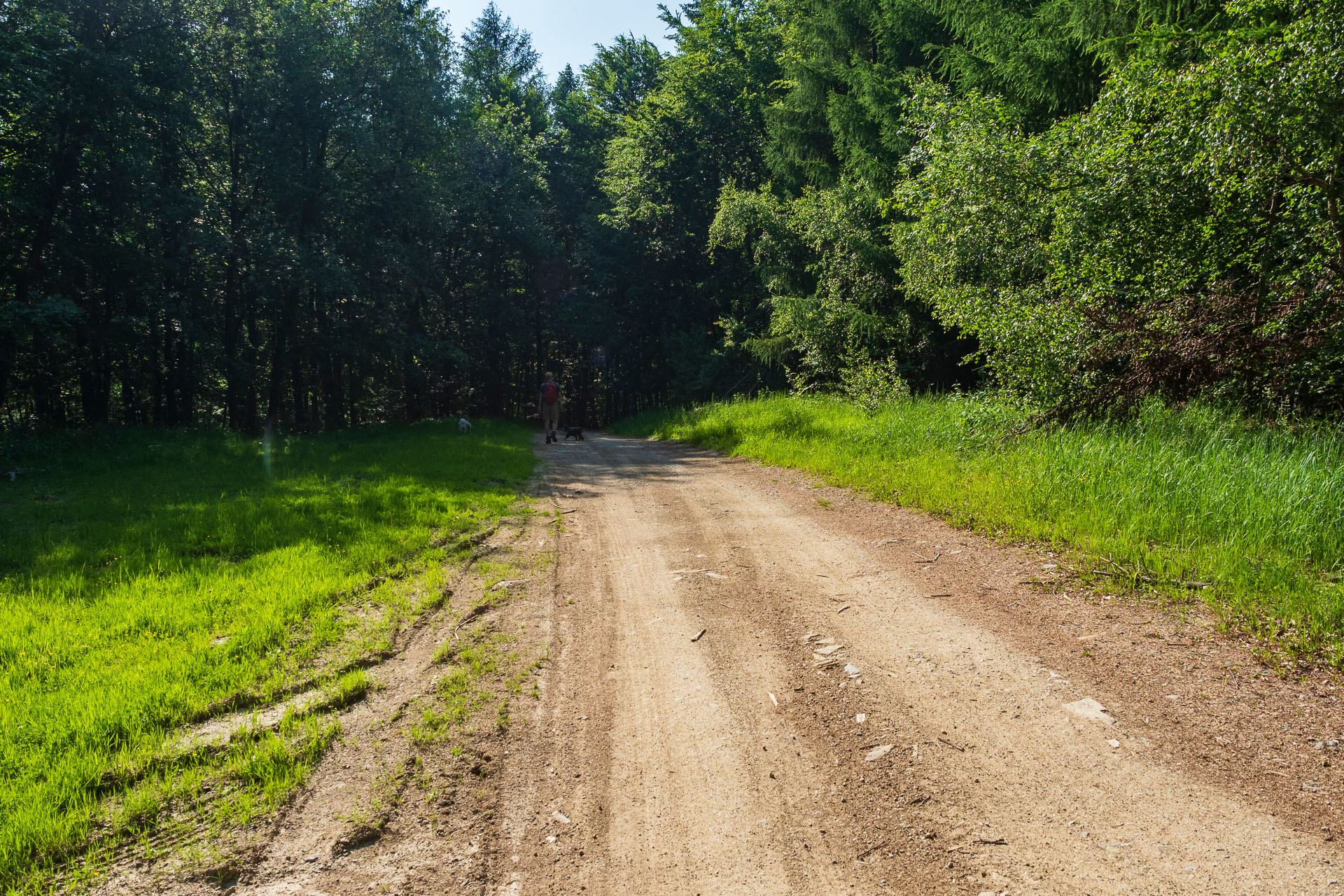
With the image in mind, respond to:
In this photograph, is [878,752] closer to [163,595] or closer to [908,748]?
[908,748]

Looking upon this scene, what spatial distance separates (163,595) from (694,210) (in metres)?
28.2

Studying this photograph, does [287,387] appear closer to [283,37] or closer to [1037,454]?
→ [283,37]

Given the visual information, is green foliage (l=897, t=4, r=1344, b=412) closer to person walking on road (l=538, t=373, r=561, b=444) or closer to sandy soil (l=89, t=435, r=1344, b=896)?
sandy soil (l=89, t=435, r=1344, b=896)

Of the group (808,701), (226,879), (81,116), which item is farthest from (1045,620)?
(81,116)

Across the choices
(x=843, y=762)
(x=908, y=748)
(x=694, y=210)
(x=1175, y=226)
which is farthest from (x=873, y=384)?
(x=694, y=210)

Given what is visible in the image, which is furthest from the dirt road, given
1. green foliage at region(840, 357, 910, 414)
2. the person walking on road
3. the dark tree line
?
the person walking on road

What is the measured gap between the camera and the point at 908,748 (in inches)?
120

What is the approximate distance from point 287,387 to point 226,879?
33.1 m

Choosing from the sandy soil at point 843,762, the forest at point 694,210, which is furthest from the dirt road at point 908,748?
the forest at point 694,210

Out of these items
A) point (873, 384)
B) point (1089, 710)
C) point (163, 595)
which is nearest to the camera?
point (1089, 710)

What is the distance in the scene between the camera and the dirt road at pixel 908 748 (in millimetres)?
2373

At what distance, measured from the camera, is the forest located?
716cm

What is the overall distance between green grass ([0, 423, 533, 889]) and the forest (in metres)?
7.29

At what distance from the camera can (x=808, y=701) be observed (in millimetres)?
3535
